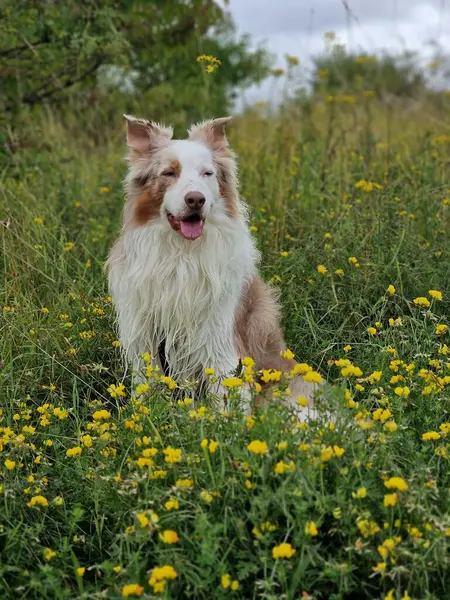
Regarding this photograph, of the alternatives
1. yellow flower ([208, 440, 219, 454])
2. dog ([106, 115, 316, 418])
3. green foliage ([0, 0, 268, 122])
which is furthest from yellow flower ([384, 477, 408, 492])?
green foliage ([0, 0, 268, 122])

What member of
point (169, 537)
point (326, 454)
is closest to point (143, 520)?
point (169, 537)

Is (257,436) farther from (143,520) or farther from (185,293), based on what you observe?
(185,293)

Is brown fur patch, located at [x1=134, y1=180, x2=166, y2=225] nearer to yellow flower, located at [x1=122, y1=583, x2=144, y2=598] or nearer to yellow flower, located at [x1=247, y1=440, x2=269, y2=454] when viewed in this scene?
yellow flower, located at [x1=247, y1=440, x2=269, y2=454]

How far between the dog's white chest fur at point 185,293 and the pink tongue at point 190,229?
13 centimetres

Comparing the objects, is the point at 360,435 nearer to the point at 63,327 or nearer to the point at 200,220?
the point at 200,220

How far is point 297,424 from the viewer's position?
2641 mm

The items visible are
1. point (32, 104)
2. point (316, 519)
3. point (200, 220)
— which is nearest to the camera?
point (316, 519)

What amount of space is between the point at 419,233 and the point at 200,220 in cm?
210

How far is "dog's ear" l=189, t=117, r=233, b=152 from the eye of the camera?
4.02 meters

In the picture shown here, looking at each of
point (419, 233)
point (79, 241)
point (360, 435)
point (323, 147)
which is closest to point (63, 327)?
point (79, 241)

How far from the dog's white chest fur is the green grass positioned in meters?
0.36

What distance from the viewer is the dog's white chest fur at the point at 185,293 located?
3887 millimetres

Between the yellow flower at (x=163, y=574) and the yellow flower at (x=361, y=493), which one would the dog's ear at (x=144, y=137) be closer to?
the yellow flower at (x=361, y=493)

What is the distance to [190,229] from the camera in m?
3.74
